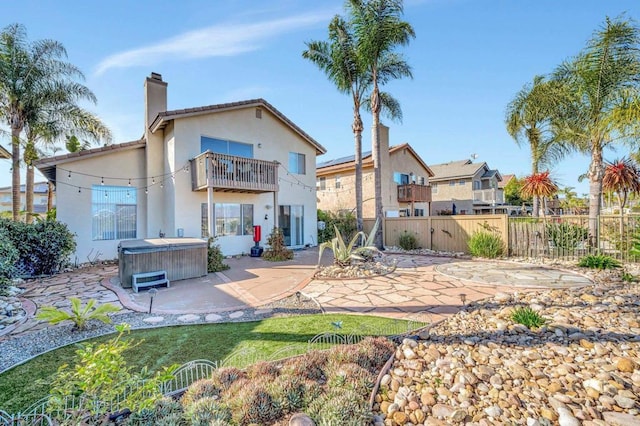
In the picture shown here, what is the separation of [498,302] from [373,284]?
2735 mm

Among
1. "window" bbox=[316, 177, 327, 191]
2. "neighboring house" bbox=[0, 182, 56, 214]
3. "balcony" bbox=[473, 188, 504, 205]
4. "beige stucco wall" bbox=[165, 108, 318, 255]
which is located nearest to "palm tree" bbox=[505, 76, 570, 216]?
"beige stucco wall" bbox=[165, 108, 318, 255]

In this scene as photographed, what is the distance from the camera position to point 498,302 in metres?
5.41

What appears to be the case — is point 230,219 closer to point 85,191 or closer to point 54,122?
point 85,191

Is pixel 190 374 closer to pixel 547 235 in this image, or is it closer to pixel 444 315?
pixel 444 315

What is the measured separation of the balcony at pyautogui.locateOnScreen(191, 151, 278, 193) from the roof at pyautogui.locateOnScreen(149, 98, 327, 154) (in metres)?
1.78

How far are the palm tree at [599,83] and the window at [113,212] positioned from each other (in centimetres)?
1639

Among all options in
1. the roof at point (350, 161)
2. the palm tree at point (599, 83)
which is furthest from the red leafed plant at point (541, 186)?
the roof at point (350, 161)

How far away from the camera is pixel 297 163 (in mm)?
15477

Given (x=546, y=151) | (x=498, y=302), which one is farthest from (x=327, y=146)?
(x=498, y=302)

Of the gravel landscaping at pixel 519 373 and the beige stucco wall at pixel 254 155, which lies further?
the beige stucco wall at pixel 254 155

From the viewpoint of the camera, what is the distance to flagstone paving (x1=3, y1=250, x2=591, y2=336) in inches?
215

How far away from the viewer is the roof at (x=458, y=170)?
1238 inches

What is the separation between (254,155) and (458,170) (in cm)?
2647

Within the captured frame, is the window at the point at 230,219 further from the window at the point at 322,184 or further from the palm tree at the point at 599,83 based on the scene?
the palm tree at the point at 599,83
